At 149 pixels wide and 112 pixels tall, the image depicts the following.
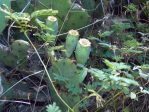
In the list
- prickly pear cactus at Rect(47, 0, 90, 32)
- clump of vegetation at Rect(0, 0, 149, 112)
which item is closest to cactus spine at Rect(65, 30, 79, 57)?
clump of vegetation at Rect(0, 0, 149, 112)

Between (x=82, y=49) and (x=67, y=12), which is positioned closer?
(x=82, y=49)

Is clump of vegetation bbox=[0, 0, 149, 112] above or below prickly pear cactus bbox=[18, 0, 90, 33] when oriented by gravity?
below

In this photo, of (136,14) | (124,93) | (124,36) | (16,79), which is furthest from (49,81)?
(136,14)

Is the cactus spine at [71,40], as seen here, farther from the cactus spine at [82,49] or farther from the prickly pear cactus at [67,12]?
the prickly pear cactus at [67,12]

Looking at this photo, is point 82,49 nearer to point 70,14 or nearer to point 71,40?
point 71,40

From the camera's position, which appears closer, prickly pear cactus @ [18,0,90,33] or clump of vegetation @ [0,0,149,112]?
clump of vegetation @ [0,0,149,112]

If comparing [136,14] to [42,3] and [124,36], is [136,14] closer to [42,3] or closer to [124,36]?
[124,36]

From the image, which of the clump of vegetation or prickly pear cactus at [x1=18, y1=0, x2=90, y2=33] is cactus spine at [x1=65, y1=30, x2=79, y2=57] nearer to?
the clump of vegetation

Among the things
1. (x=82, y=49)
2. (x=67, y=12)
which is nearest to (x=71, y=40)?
(x=82, y=49)
